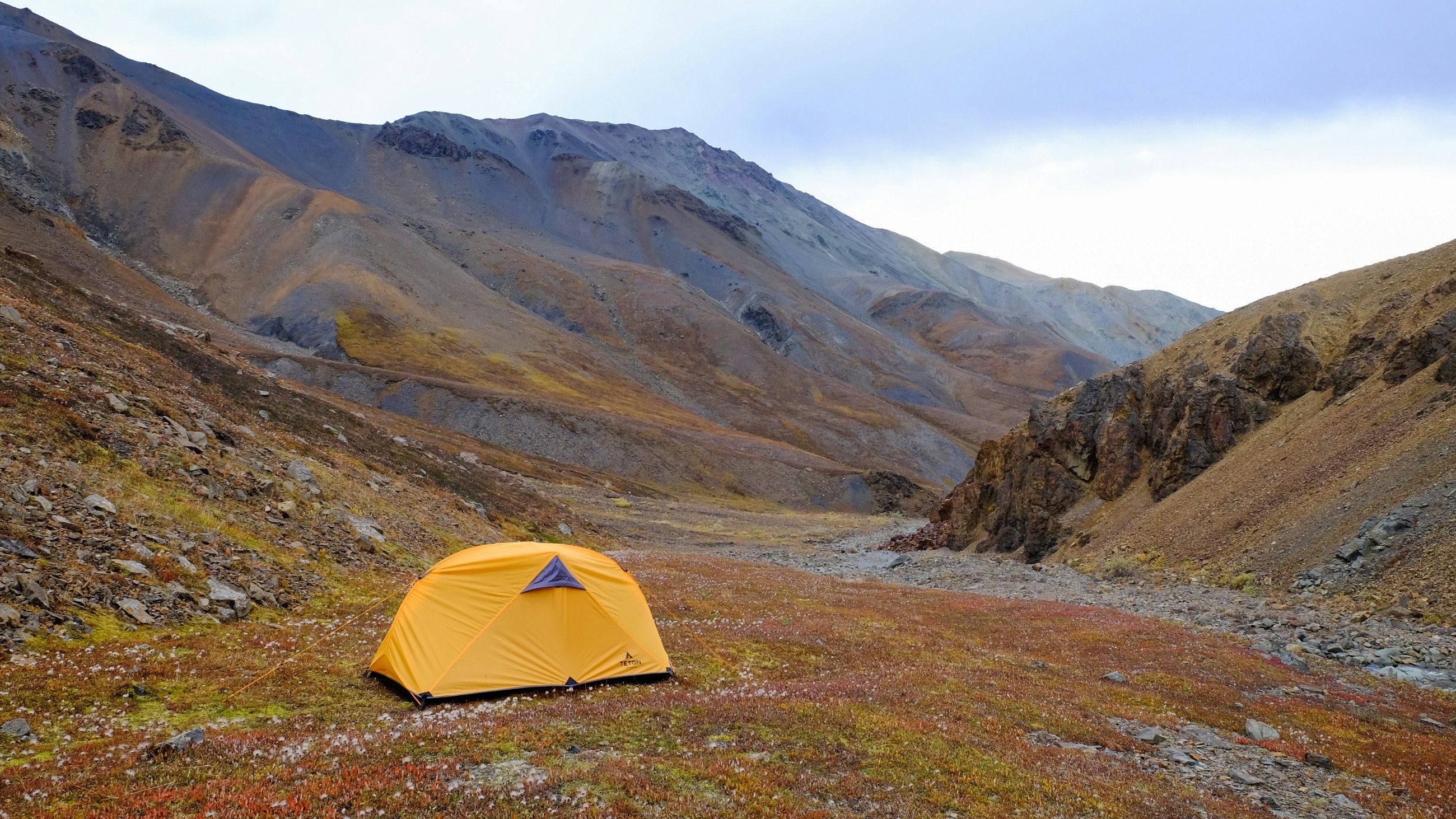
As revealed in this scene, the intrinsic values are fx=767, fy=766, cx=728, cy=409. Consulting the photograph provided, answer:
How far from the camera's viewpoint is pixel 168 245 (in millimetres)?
140125

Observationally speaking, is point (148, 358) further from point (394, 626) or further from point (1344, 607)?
point (1344, 607)

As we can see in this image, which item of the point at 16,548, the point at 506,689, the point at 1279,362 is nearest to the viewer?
the point at 16,548

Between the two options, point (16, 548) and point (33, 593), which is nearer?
point (33, 593)

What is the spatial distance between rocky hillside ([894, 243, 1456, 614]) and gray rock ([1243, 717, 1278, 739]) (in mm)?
11560

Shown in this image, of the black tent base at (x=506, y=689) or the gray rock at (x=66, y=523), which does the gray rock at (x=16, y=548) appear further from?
the black tent base at (x=506, y=689)

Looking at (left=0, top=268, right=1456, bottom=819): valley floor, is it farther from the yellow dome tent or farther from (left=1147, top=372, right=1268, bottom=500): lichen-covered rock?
(left=1147, top=372, right=1268, bottom=500): lichen-covered rock

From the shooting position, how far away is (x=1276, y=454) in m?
34.5

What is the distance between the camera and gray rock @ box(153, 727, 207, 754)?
30.4 ft

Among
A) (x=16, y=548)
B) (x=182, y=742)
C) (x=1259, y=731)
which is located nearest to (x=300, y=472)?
(x=16, y=548)

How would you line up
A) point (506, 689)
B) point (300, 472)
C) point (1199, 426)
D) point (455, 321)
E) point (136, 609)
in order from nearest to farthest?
point (506, 689)
point (136, 609)
point (300, 472)
point (1199, 426)
point (455, 321)

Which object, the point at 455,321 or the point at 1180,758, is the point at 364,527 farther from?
the point at 455,321

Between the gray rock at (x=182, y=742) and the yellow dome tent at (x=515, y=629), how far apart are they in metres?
4.02

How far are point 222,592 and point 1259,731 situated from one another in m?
20.4

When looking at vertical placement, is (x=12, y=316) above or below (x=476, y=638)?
above
